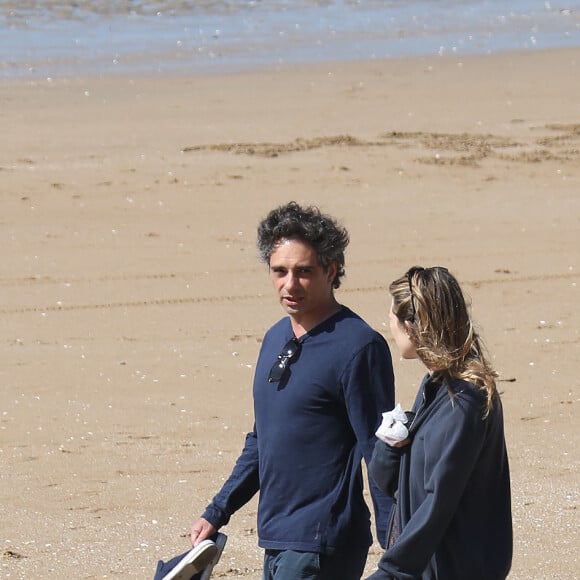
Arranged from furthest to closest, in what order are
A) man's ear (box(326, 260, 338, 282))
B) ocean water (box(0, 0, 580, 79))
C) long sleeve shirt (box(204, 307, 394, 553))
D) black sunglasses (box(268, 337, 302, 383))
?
ocean water (box(0, 0, 580, 79)) < man's ear (box(326, 260, 338, 282)) < black sunglasses (box(268, 337, 302, 383)) < long sleeve shirt (box(204, 307, 394, 553))

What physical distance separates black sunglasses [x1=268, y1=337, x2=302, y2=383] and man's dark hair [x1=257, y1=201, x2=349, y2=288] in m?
0.27

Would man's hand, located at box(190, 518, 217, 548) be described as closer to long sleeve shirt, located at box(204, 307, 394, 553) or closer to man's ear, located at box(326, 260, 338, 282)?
long sleeve shirt, located at box(204, 307, 394, 553)

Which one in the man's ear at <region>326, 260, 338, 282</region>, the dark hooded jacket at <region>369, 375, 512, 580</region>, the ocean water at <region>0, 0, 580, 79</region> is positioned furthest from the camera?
the ocean water at <region>0, 0, 580, 79</region>

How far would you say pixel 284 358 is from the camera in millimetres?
4023

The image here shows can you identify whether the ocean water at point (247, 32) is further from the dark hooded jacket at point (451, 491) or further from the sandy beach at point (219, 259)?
the dark hooded jacket at point (451, 491)

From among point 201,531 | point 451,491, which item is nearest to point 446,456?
point 451,491

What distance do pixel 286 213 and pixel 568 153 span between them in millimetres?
12998

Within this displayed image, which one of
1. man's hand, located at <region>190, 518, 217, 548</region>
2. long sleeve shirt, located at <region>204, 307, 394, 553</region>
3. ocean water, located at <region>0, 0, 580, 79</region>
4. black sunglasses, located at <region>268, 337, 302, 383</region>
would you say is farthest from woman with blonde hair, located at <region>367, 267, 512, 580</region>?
ocean water, located at <region>0, 0, 580, 79</region>

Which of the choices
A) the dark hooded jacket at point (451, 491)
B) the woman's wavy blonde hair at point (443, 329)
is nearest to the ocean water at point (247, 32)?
the woman's wavy blonde hair at point (443, 329)

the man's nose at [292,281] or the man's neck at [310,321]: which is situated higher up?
the man's nose at [292,281]

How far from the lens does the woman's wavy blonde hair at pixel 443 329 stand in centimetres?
351

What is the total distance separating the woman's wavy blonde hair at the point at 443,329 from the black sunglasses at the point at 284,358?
0.53 metres

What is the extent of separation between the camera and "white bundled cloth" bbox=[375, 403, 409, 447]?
138 inches

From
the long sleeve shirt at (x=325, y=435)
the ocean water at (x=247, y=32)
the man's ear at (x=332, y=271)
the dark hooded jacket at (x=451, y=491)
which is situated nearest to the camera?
the dark hooded jacket at (x=451, y=491)
